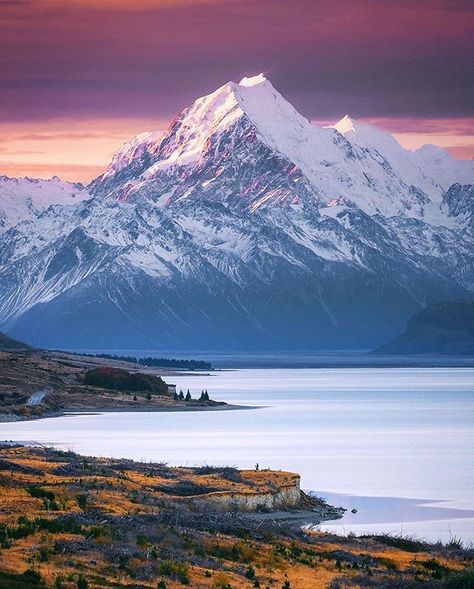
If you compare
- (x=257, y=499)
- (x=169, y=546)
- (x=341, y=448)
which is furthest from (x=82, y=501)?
(x=341, y=448)

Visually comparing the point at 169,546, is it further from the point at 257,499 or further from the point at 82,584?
the point at 257,499

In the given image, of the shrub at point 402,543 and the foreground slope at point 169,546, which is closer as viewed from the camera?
the foreground slope at point 169,546

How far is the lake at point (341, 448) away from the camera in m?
87.4

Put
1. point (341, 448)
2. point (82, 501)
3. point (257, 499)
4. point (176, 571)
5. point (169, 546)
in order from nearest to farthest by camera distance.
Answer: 1. point (176, 571)
2. point (169, 546)
3. point (82, 501)
4. point (257, 499)
5. point (341, 448)

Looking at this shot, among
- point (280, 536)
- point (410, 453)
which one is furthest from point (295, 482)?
point (410, 453)

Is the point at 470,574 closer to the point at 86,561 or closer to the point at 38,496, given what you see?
the point at 86,561


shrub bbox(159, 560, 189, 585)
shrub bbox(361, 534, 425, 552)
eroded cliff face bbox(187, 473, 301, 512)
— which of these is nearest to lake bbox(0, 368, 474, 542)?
eroded cliff face bbox(187, 473, 301, 512)

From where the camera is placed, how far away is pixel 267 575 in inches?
2226

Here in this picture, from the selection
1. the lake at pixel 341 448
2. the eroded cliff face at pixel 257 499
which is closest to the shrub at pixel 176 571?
the eroded cliff face at pixel 257 499

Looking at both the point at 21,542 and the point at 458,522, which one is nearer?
the point at 21,542

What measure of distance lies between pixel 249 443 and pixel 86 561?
274ft

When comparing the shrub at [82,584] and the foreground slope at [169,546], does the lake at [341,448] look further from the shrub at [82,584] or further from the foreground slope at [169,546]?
the shrub at [82,584]

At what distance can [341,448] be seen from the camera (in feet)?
446

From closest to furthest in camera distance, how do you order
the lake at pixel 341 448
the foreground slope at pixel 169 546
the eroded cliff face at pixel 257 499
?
1. the foreground slope at pixel 169 546
2. the eroded cliff face at pixel 257 499
3. the lake at pixel 341 448
